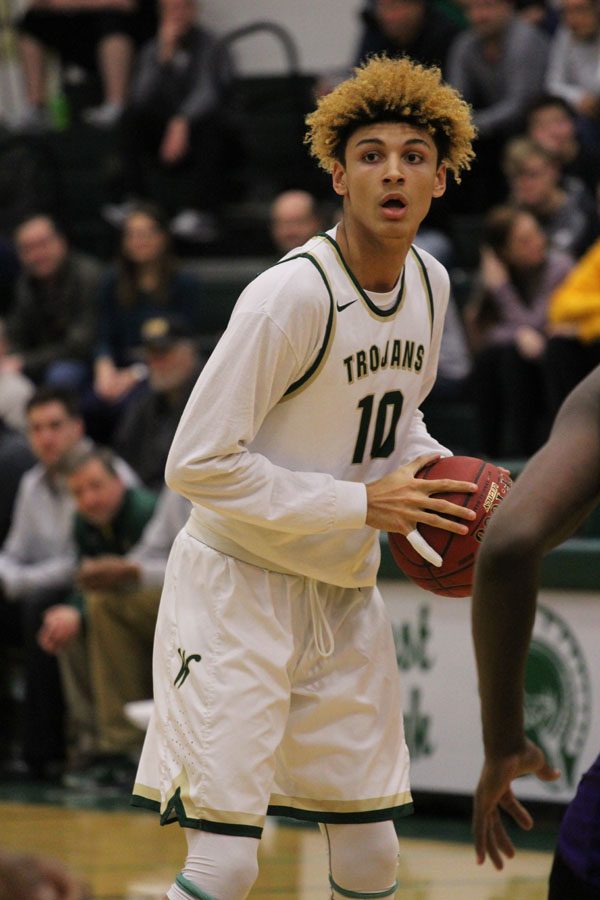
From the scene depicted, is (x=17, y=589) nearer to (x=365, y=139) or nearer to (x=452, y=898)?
(x=452, y=898)

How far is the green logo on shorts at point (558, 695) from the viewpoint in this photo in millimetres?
6008

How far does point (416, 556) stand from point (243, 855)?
756 millimetres

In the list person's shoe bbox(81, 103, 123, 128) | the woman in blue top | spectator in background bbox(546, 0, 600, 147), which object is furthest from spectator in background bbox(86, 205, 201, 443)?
person's shoe bbox(81, 103, 123, 128)

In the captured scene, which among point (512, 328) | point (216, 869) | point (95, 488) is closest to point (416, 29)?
point (512, 328)

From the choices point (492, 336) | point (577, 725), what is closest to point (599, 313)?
point (492, 336)

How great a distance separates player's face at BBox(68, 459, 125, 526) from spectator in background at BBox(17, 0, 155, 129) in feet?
17.1

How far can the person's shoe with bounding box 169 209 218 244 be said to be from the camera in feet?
34.9

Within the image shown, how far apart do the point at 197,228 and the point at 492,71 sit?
7.59 feet

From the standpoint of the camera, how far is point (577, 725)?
6012 mm

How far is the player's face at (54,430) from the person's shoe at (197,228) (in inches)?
116

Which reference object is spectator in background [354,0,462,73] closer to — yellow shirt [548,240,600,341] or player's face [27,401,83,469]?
yellow shirt [548,240,600,341]

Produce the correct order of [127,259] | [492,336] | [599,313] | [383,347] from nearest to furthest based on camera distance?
[383,347]
[599,313]
[492,336]
[127,259]

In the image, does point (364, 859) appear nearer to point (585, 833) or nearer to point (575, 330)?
point (585, 833)

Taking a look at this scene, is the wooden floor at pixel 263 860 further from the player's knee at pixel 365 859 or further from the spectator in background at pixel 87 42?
the spectator in background at pixel 87 42
